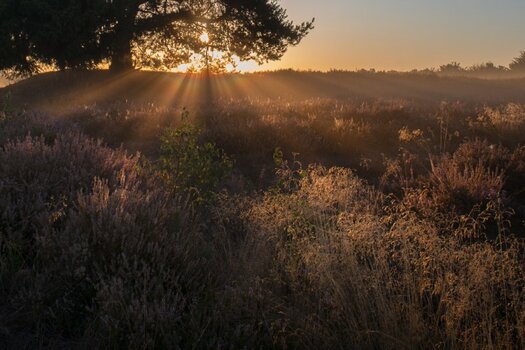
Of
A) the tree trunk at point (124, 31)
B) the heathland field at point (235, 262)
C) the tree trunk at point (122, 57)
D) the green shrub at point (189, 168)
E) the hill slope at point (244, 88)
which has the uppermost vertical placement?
the tree trunk at point (124, 31)

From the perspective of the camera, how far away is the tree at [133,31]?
19141mm

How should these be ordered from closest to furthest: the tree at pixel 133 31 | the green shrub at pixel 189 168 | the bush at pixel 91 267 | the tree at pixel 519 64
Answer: the bush at pixel 91 267, the green shrub at pixel 189 168, the tree at pixel 133 31, the tree at pixel 519 64

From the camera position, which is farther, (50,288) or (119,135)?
(119,135)

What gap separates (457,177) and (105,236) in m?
4.52

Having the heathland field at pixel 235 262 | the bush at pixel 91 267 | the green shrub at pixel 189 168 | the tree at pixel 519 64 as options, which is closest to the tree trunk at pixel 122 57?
the heathland field at pixel 235 262

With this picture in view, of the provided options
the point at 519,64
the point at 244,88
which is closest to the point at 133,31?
the point at 244,88

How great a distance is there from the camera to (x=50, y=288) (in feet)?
10.9

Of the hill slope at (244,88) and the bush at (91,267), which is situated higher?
the hill slope at (244,88)

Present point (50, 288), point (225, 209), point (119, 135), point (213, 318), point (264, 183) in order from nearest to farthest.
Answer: point (213, 318) < point (50, 288) < point (225, 209) < point (264, 183) < point (119, 135)

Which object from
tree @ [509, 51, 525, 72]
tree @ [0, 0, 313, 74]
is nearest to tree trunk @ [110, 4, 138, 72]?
tree @ [0, 0, 313, 74]

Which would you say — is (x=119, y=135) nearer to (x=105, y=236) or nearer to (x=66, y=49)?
(x=105, y=236)

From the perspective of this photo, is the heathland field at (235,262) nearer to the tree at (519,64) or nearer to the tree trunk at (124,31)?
the tree trunk at (124,31)

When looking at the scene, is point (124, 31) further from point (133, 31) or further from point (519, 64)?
point (519, 64)

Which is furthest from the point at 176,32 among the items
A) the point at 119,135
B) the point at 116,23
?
the point at 119,135
